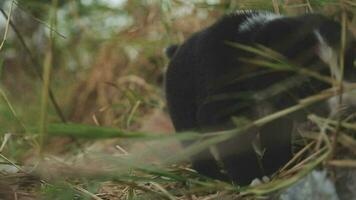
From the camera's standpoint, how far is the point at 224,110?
114 inches

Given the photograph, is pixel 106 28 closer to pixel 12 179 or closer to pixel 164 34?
pixel 164 34

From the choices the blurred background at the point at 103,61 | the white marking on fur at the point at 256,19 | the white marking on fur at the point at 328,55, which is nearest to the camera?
the white marking on fur at the point at 328,55

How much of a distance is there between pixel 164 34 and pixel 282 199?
3.58 meters

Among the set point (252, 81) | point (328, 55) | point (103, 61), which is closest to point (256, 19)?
point (252, 81)

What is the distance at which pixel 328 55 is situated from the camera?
8.66 feet

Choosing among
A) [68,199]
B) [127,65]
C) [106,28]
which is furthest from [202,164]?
[106,28]

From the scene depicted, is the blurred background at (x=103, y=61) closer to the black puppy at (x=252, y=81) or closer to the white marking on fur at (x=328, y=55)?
the black puppy at (x=252, y=81)

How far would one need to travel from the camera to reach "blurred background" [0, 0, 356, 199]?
4886mm

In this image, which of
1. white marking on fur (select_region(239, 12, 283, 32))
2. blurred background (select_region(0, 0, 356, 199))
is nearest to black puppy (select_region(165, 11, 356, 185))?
white marking on fur (select_region(239, 12, 283, 32))

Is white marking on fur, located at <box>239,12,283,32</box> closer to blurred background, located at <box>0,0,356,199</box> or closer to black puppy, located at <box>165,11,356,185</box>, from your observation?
black puppy, located at <box>165,11,356,185</box>

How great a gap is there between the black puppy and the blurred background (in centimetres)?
91

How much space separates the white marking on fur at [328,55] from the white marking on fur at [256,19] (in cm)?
34

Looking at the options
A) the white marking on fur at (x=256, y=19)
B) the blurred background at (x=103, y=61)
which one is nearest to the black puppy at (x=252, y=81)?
the white marking on fur at (x=256, y=19)

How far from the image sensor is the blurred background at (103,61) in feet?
16.0
